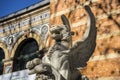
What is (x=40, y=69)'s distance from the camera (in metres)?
4.43

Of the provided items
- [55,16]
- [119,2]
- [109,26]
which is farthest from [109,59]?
[55,16]

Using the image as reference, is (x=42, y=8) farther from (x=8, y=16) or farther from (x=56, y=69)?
(x=56, y=69)

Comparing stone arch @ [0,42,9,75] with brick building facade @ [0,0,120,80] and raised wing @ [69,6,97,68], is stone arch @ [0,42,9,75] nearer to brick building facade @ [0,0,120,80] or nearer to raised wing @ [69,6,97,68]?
brick building facade @ [0,0,120,80]

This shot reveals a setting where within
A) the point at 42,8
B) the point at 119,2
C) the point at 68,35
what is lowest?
the point at 68,35

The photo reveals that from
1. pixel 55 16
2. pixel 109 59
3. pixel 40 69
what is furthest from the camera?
pixel 55 16

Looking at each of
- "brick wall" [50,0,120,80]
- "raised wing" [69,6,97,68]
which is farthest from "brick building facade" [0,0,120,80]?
"raised wing" [69,6,97,68]

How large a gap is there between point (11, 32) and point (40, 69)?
9.16 meters

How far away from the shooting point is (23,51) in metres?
13.2

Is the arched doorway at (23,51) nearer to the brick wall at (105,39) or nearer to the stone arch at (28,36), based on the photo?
the stone arch at (28,36)

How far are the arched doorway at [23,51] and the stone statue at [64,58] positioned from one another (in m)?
7.50

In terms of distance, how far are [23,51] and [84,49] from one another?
8.37m

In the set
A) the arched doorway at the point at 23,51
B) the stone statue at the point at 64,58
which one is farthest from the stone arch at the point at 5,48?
the stone statue at the point at 64,58

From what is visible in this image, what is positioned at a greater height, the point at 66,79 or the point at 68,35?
the point at 68,35

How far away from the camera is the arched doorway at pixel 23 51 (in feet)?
41.7
